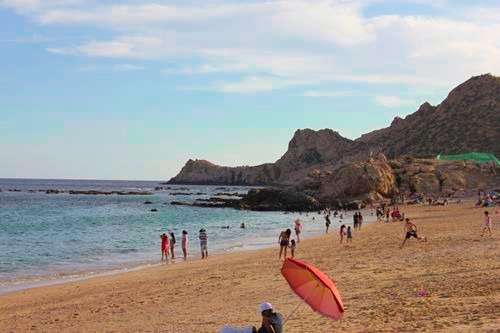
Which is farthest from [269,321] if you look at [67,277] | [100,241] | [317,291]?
[100,241]

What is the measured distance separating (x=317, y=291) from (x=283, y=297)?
571cm

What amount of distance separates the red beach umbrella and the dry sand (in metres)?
2.09

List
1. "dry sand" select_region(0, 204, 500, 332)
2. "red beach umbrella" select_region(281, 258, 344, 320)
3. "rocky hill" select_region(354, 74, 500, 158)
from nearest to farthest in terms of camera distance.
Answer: "red beach umbrella" select_region(281, 258, 344, 320)
"dry sand" select_region(0, 204, 500, 332)
"rocky hill" select_region(354, 74, 500, 158)

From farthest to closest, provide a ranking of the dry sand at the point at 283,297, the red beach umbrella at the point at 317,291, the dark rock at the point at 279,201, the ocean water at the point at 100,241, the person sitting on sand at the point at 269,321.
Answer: the dark rock at the point at 279,201
the ocean water at the point at 100,241
the dry sand at the point at 283,297
the person sitting on sand at the point at 269,321
the red beach umbrella at the point at 317,291

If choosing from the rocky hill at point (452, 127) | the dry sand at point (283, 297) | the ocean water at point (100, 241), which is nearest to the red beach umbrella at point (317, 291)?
the dry sand at point (283, 297)

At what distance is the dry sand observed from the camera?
412 inches

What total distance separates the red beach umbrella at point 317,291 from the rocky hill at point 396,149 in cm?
6649

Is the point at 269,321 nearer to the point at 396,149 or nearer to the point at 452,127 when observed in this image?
the point at 452,127

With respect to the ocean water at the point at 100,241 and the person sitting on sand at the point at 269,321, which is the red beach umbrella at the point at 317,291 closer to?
the person sitting on sand at the point at 269,321

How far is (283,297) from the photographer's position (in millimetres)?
13695

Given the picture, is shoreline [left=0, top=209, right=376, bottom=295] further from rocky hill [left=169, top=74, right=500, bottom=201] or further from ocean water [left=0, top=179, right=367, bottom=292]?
rocky hill [left=169, top=74, right=500, bottom=201]

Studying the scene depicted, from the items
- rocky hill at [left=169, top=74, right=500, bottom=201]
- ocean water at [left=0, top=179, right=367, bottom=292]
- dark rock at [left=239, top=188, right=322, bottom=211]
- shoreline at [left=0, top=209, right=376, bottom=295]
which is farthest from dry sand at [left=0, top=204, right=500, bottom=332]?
rocky hill at [left=169, top=74, right=500, bottom=201]

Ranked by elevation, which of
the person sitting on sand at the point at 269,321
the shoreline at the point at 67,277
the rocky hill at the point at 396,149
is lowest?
the shoreline at the point at 67,277

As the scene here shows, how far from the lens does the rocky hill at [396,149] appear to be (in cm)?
7731
